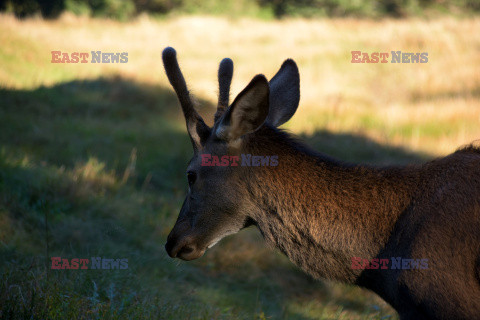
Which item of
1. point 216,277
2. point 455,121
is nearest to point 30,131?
point 216,277

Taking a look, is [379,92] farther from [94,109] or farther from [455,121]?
[94,109]

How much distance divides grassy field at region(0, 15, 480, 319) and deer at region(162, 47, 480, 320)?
903 mm

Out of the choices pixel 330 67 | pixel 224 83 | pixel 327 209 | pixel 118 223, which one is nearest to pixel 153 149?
pixel 118 223

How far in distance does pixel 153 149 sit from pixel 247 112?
20.9 feet

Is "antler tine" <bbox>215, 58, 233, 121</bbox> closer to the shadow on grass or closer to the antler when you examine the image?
the antler

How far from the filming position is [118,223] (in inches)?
254

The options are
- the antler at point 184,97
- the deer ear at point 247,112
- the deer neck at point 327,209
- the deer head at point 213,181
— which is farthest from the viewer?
the antler at point 184,97

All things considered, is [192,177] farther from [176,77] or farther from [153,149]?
[153,149]

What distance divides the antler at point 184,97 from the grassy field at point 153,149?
2.26 feet

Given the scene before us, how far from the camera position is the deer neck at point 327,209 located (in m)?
3.40

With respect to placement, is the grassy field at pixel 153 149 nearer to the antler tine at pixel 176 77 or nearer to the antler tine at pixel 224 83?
the antler tine at pixel 224 83

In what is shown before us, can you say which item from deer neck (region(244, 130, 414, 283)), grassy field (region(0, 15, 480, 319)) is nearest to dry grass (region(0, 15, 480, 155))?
grassy field (region(0, 15, 480, 319))

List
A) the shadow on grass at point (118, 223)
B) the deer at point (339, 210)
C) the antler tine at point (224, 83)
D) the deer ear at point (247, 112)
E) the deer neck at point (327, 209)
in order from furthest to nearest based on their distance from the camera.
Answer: the shadow on grass at point (118, 223) → the antler tine at point (224, 83) → the deer neck at point (327, 209) → the deer ear at point (247, 112) → the deer at point (339, 210)

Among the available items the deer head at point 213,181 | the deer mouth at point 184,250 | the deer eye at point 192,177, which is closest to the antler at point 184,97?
the deer head at point 213,181
